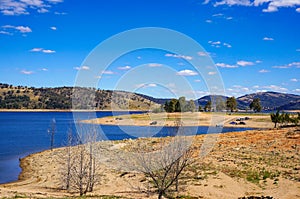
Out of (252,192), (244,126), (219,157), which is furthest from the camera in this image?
(244,126)

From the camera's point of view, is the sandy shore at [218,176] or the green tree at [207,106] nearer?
the sandy shore at [218,176]

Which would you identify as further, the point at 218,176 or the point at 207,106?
the point at 207,106

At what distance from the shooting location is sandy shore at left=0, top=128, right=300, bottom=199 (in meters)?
28.0

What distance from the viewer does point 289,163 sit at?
3831 centimetres

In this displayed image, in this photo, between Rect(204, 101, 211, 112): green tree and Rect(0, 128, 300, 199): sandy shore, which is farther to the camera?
Rect(204, 101, 211, 112): green tree

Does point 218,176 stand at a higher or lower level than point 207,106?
lower

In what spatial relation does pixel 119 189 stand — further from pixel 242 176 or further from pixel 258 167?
pixel 258 167

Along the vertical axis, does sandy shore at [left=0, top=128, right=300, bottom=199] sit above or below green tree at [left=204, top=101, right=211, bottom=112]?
below

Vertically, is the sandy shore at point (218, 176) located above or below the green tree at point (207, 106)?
below

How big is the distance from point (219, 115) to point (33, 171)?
120 metres

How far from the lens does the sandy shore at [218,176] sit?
92.0 feet

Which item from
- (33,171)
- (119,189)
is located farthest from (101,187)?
(33,171)

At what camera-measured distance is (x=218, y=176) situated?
32719mm

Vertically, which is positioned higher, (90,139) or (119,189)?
(90,139)
